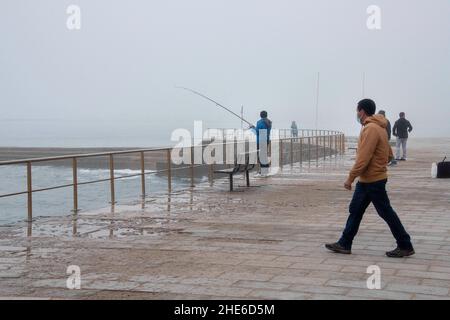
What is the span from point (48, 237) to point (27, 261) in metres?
1.59

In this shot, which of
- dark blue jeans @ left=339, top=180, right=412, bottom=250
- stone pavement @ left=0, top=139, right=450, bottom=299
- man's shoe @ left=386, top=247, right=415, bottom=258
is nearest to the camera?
stone pavement @ left=0, top=139, right=450, bottom=299

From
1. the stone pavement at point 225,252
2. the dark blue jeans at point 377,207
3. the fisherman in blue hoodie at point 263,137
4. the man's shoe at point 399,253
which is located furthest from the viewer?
the fisherman in blue hoodie at point 263,137

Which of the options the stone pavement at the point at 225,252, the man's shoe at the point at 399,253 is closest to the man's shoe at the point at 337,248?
the stone pavement at the point at 225,252

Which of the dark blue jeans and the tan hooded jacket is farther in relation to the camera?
the dark blue jeans

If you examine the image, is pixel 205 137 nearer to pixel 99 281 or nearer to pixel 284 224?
pixel 284 224

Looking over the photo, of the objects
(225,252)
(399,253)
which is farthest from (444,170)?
(225,252)

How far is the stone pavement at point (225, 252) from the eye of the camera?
230 inches

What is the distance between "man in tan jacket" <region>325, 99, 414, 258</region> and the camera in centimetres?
696

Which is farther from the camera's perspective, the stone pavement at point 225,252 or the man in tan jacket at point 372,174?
the man in tan jacket at point 372,174

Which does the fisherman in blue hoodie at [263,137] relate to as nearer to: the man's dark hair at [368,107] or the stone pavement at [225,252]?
the stone pavement at [225,252]

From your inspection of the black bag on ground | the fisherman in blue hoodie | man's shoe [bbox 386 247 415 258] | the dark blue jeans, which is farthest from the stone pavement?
the black bag on ground

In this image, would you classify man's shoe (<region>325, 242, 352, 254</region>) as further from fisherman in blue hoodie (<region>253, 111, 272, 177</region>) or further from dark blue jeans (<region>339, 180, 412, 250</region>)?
fisherman in blue hoodie (<region>253, 111, 272, 177</region>)

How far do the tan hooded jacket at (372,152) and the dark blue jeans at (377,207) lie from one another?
9 cm
